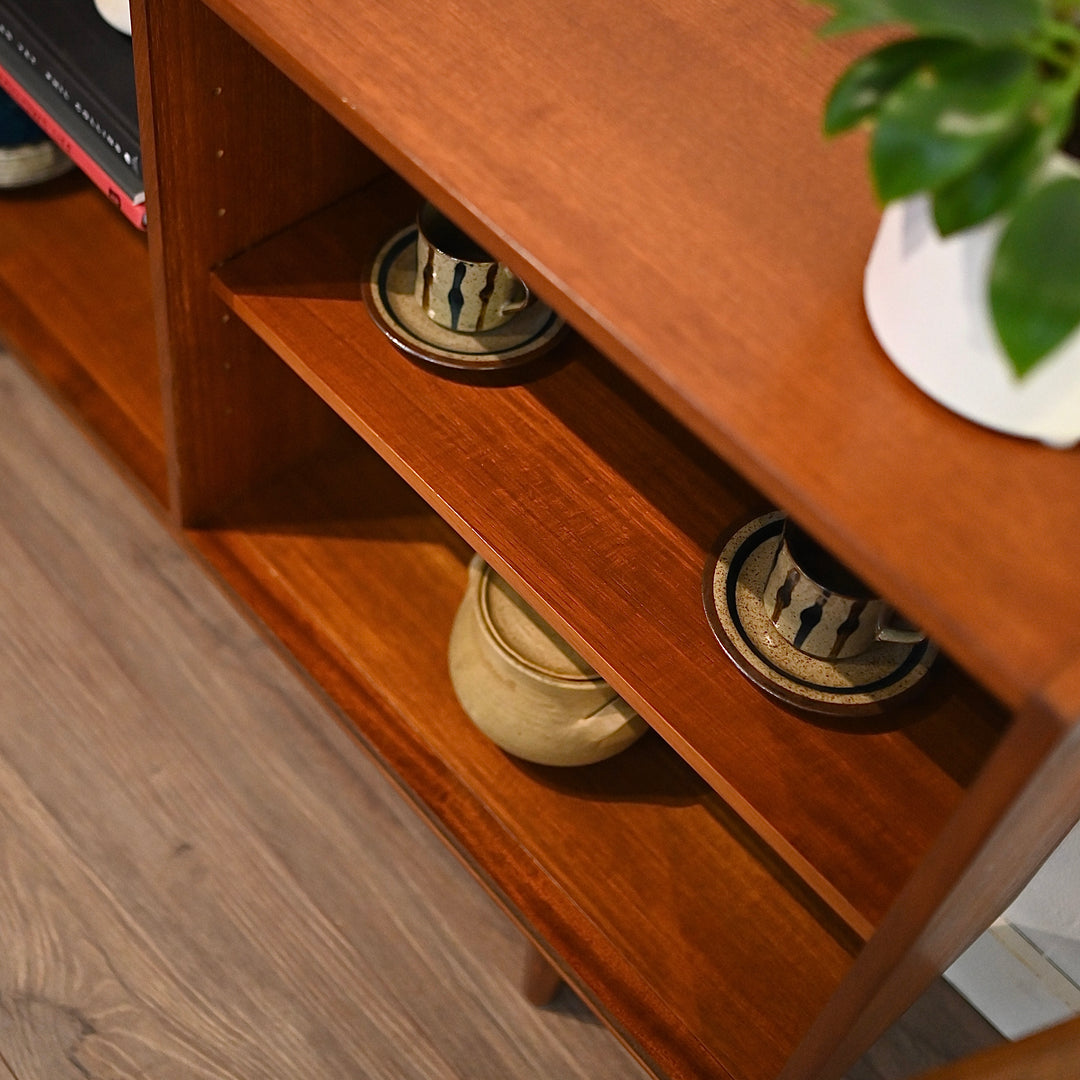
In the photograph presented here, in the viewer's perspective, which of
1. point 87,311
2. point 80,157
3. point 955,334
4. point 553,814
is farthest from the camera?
point 87,311

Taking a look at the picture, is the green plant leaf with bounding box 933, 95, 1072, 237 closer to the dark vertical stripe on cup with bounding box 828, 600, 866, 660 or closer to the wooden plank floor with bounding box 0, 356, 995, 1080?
the dark vertical stripe on cup with bounding box 828, 600, 866, 660

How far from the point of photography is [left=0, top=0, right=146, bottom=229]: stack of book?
1029 millimetres

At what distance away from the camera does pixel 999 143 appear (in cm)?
45

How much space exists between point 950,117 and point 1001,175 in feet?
0.09

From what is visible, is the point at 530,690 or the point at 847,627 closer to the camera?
the point at 847,627

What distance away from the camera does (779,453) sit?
543 millimetres

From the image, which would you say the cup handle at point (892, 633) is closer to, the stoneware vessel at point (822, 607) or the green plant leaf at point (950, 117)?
the stoneware vessel at point (822, 607)

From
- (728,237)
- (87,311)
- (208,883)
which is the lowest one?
(208,883)

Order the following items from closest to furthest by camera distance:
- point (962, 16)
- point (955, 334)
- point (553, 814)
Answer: point (962, 16) < point (955, 334) < point (553, 814)

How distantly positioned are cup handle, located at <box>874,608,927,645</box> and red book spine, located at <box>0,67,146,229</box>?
2.00 ft

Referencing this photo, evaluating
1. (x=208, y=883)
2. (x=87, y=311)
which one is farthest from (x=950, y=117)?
(x=87, y=311)

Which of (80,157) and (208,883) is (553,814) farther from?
(80,157)

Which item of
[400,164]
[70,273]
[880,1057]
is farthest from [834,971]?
[70,273]

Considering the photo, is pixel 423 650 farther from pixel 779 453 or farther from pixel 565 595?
pixel 779 453
